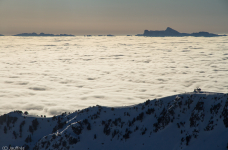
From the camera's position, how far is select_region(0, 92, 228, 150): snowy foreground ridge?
6410 millimetres

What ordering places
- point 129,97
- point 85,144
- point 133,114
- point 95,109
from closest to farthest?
point 85,144 → point 133,114 → point 95,109 → point 129,97

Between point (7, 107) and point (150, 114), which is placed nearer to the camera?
point (150, 114)

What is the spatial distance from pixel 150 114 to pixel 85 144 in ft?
11.0

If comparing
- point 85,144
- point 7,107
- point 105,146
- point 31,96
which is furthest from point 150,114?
point 31,96

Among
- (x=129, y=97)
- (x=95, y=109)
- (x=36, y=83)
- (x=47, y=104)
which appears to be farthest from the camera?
(x=36, y=83)

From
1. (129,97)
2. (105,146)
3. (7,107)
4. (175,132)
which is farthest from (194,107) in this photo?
(7,107)

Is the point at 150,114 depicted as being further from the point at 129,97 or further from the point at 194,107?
the point at 129,97

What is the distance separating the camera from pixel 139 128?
787 cm

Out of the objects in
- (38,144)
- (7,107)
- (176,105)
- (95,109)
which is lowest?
(7,107)

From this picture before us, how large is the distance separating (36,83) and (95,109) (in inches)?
883

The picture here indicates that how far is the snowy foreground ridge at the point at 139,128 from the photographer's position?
6.41 m

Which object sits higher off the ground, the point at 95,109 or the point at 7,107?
the point at 95,109

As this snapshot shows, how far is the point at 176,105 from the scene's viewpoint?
8.45 metres

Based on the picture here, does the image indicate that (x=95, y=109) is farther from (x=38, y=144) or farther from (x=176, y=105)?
(x=176, y=105)
